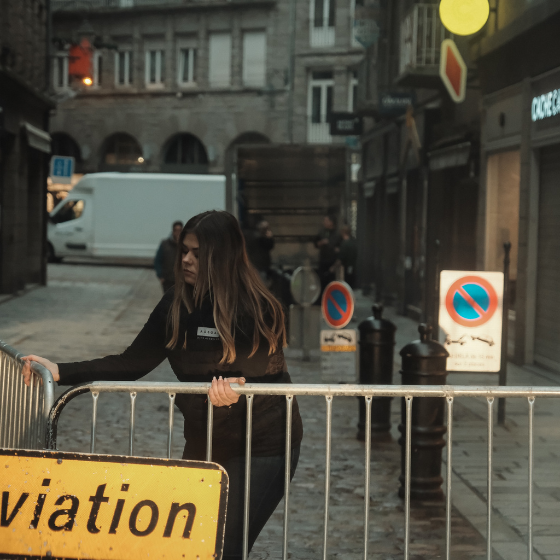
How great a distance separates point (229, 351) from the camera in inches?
138

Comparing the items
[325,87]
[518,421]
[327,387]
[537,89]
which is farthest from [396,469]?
[325,87]

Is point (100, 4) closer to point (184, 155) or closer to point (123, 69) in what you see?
point (123, 69)

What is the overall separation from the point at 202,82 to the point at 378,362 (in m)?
34.0

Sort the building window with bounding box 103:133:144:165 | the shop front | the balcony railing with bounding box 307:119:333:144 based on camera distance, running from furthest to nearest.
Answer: the building window with bounding box 103:133:144:165 → the balcony railing with bounding box 307:119:333:144 → the shop front

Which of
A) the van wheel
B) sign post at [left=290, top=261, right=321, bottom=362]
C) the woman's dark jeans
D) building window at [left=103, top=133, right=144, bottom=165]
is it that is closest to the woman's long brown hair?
the woman's dark jeans

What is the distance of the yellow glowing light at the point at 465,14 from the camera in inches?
504

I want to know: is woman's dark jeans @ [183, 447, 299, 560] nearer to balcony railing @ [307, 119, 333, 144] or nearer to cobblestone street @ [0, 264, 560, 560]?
cobblestone street @ [0, 264, 560, 560]

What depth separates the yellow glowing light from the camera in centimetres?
1281

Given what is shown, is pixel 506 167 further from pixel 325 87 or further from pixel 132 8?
pixel 132 8

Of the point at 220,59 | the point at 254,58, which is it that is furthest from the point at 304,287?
the point at 220,59

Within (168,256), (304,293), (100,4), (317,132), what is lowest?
(304,293)

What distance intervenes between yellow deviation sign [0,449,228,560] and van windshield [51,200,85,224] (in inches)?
1210

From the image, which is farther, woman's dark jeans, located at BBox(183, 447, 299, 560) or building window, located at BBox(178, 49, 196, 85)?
building window, located at BBox(178, 49, 196, 85)

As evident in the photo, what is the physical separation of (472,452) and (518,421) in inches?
53.0
